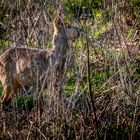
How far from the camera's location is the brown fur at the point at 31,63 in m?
7.15

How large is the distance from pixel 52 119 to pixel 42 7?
1.16 m

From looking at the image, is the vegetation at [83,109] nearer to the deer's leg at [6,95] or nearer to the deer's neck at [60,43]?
the deer's neck at [60,43]

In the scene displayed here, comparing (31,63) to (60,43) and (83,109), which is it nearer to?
(60,43)

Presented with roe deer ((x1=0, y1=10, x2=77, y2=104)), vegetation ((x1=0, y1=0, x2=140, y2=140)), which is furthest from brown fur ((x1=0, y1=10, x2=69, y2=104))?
vegetation ((x1=0, y1=0, x2=140, y2=140))

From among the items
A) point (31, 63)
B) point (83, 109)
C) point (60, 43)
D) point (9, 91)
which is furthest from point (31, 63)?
point (83, 109)

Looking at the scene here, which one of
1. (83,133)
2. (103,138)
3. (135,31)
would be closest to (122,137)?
(103,138)

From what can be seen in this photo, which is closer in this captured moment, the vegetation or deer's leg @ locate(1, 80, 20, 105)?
the vegetation

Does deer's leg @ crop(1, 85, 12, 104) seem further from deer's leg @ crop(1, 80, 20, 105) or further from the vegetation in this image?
the vegetation

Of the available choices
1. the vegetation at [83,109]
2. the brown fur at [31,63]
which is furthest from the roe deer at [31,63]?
the vegetation at [83,109]

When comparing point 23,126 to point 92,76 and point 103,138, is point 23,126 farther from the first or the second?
point 92,76

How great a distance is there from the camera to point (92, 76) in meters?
8.16

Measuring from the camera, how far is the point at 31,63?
720cm

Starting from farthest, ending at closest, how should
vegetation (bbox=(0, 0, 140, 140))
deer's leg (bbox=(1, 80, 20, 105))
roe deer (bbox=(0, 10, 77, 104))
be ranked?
1. deer's leg (bbox=(1, 80, 20, 105))
2. roe deer (bbox=(0, 10, 77, 104))
3. vegetation (bbox=(0, 0, 140, 140))

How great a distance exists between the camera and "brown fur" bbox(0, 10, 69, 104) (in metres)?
7.15
